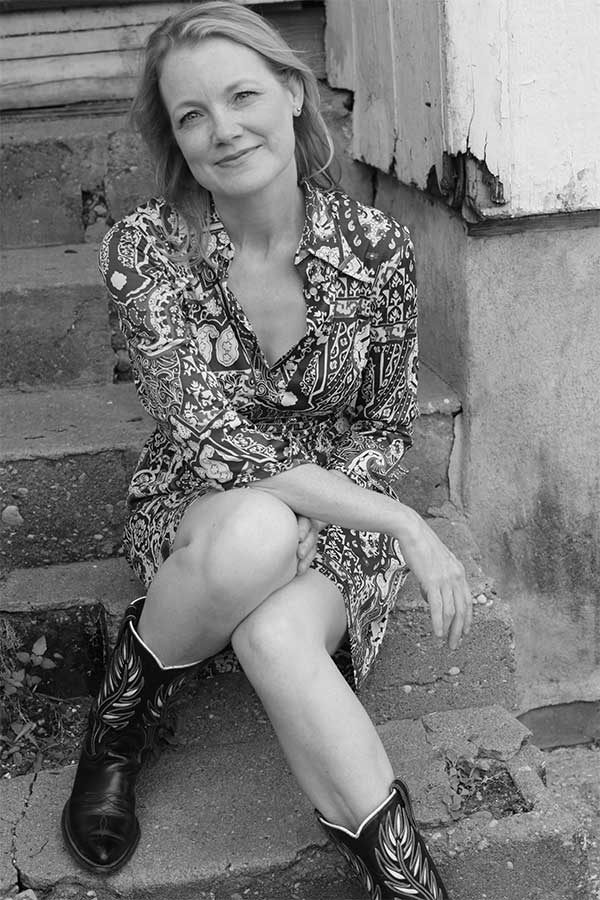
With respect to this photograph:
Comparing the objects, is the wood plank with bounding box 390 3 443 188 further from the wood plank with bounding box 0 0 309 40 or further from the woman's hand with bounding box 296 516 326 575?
the woman's hand with bounding box 296 516 326 575

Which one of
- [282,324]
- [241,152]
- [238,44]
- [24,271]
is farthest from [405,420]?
[24,271]

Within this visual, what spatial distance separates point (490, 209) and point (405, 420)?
1.67ft

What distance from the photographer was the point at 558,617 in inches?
114

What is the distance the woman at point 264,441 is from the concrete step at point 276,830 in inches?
3.1

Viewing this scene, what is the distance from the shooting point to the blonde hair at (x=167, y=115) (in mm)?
2084

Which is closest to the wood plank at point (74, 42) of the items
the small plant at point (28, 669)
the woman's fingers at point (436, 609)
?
the small plant at point (28, 669)

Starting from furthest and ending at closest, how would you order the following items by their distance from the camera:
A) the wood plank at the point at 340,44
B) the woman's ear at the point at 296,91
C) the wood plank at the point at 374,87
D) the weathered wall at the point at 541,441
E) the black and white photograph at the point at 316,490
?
the wood plank at the point at 340,44 < the wood plank at the point at 374,87 < the weathered wall at the point at 541,441 < the woman's ear at the point at 296,91 < the black and white photograph at the point at 316,490

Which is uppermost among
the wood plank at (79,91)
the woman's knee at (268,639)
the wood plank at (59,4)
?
the wood plank at (59,4)

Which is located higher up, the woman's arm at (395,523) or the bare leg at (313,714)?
the woman's arm at (395,523)

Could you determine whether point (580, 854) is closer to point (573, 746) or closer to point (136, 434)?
point (573, 746)

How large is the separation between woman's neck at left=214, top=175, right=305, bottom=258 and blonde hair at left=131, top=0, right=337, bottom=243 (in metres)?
0.05

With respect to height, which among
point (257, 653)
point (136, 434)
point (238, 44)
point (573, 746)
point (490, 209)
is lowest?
point (573, 746)

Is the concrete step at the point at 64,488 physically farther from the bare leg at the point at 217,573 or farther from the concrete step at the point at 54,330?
the bare leg at the point at 217,573

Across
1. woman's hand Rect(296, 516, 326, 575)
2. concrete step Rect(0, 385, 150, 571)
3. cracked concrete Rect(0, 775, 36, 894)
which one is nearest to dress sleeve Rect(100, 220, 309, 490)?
woman's hand Rect(296, 516, 326, 575)
